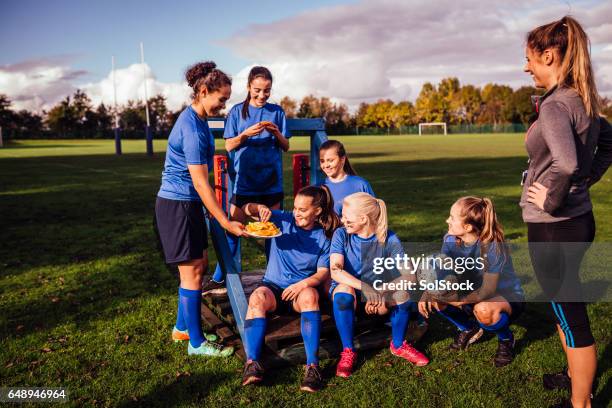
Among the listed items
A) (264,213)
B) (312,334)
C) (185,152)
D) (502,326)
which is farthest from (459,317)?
(185,152)

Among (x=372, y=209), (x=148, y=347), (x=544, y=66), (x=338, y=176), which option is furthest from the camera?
(x=338, y=176)

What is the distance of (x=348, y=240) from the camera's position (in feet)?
12.8

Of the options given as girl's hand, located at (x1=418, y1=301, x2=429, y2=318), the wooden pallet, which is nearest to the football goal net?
the wooden pallet

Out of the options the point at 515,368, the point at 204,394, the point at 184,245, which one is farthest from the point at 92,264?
the point at 515,368

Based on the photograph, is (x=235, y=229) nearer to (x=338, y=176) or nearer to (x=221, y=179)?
(x=338, y=176)

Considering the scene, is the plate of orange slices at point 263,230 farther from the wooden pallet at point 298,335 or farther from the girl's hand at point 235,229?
the wooden pallet at point 298,335

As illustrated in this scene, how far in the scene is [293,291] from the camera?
3785mm

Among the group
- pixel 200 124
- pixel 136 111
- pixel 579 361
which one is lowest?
pixel 579 361

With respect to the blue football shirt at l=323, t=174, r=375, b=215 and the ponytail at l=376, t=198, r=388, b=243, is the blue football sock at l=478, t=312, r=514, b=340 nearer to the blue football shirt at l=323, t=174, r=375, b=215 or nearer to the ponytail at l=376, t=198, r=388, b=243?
the ponytail at l=376, t=198, r=388, b=243

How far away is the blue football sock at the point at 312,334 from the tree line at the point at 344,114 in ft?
262

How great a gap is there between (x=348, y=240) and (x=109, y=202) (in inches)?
389

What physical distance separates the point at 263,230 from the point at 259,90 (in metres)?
1.55

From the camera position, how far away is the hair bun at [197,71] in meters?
3.75

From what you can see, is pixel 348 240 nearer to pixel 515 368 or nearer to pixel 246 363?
pixel 246 363
